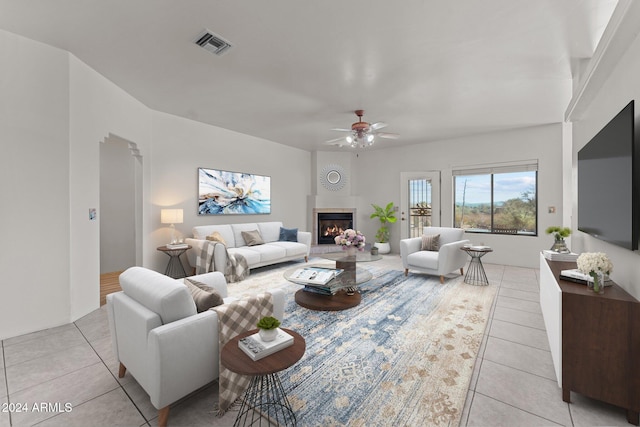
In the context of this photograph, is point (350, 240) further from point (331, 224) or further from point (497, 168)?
point (497, 168)

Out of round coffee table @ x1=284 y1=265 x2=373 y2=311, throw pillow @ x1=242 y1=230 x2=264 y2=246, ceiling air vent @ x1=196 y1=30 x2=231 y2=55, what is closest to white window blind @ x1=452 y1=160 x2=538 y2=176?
round coffee table @ x1=284 y1=265 x2=373 y2=311

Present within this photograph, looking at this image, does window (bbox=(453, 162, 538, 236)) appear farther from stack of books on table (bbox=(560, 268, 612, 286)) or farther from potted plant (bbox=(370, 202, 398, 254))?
stack of books on table (bbox=(560, 268, 612, 286))

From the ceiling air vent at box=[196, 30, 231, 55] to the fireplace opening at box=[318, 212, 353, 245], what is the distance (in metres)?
5.24

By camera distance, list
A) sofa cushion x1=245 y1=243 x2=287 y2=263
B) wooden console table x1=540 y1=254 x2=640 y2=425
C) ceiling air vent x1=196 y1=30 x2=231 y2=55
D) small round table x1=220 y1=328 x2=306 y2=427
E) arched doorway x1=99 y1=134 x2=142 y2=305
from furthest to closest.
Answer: arched doorway x1=99 y1=134 x2=142 y2=305 < sofa cushion x1=245 y1=243 x2=287 y2=263 < ceiling air vent x1=196 y1=30 x2=231 y2=55 < wooden console table x1=540 y1=254 x2=640 y2=425 < small round table x1=220 y1=328 x2=306 y2=427

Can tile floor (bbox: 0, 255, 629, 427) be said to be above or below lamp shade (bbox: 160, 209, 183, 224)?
below

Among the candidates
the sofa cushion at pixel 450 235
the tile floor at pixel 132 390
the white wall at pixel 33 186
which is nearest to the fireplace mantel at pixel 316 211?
the sofa cushion at pixel 450 235

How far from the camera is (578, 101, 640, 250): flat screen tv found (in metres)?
1.77

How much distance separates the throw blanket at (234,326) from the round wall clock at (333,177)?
19.4 feet

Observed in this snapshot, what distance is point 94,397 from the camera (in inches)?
71.8

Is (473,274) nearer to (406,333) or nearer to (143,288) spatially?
(406,333)

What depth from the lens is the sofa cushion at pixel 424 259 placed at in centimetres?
448

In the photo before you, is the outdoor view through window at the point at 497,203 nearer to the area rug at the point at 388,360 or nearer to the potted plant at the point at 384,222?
the potted plant at the point at 384,222

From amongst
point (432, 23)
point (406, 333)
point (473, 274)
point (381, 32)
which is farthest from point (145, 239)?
point (473, 274)

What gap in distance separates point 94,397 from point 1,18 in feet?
10.8
